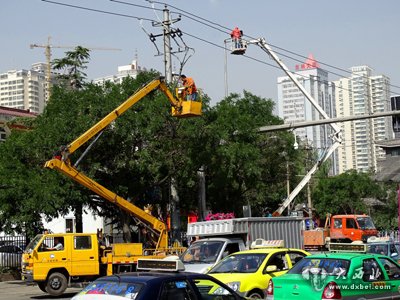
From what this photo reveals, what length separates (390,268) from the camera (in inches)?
532

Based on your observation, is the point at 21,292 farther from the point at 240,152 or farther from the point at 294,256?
the point at 294,256

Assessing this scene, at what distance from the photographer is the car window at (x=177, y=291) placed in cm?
914

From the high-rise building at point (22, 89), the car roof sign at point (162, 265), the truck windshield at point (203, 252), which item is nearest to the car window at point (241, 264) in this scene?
the truck windshield at point (203, 252)

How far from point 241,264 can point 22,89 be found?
171 metres

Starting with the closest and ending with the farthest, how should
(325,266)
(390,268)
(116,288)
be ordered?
(116,288) < (325,266) < (390,268)

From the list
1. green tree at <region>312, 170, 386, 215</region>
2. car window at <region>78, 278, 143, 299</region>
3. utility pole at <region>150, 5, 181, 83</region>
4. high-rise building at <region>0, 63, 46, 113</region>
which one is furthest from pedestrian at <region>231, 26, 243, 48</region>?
high-rise building at <region>0, 63, 46, 113</region>

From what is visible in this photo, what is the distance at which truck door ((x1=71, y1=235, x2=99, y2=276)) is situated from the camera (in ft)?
77.5

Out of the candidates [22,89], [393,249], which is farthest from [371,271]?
[22,89]

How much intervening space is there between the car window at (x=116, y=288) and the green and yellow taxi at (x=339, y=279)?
432 centimetres

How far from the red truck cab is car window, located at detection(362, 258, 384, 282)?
25.9 meters

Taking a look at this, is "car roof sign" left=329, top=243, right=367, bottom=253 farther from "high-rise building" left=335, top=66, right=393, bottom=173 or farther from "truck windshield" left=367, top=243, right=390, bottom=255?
"high-rise building" left=335, top=66, right=393, bottom=173

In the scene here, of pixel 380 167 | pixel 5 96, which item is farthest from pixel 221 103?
pixel 5 96

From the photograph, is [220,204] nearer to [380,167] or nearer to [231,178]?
[231,178]

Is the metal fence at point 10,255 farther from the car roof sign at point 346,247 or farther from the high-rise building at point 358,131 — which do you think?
the high-rise building at point 358,131
